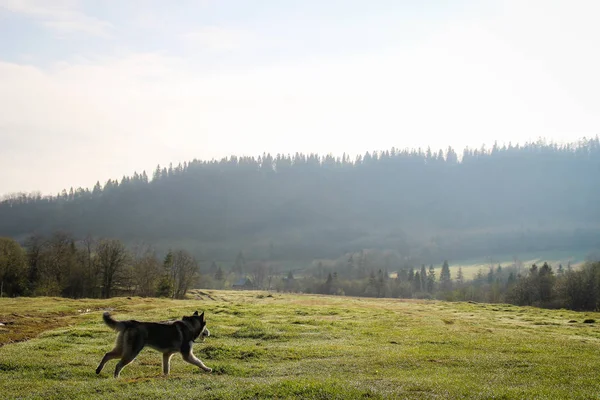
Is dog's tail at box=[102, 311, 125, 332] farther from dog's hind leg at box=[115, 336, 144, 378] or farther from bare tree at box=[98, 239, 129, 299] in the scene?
bare tree at box=[98, 239, 129, 299]

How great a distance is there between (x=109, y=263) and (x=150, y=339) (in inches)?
3618

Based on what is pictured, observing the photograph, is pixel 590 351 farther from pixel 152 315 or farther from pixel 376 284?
pixel 376 284

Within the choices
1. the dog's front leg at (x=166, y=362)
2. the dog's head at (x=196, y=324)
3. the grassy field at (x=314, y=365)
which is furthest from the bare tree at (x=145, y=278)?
the dog's front leg at (x=166, y=362)

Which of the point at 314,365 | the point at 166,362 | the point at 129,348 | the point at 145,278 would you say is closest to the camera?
the point at 129,348

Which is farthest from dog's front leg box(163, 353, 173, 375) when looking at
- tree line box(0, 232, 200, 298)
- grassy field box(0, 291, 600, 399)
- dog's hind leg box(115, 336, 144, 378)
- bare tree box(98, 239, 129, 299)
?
bare tree box(98, 239, 129, 299)

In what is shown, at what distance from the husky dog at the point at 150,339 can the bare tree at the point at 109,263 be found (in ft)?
292

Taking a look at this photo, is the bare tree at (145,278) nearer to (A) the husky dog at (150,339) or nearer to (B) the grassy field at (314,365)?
(B) the grassy field at (314,365)

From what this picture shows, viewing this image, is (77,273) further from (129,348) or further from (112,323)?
(112,323)

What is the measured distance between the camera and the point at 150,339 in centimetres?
1923

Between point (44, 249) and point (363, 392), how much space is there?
114966mm

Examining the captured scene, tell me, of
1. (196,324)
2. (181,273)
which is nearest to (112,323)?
(196,324)

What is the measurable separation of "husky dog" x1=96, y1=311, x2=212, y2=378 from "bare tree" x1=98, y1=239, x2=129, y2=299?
89128 mm

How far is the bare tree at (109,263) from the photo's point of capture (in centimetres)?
10250

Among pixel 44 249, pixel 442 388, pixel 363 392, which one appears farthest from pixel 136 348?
pixel 44 249
